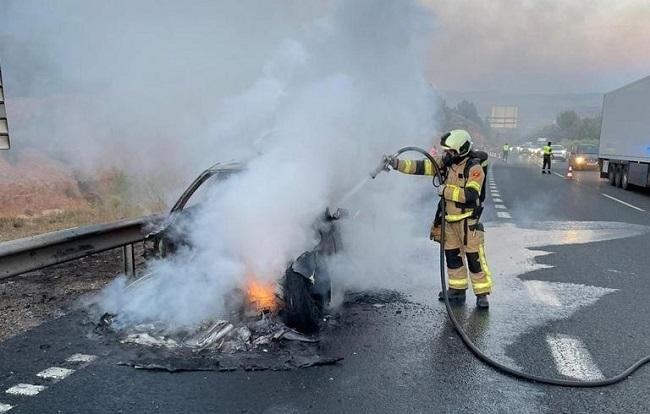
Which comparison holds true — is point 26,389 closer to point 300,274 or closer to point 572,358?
point 300,274

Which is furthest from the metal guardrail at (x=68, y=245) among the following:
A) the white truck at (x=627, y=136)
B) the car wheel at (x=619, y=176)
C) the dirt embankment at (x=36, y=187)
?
the car wheel at (x=619, y=176)

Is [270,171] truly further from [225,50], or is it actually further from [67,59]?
[67,59]

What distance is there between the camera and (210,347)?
4.14 m

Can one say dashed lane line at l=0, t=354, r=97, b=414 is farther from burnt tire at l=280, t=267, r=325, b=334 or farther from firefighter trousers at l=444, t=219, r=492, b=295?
firefighter trousers at l=444, t=219, r=492, b=295

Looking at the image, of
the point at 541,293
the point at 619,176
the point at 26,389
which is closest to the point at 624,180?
the point at 619,176

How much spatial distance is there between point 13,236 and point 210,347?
5.83 meters

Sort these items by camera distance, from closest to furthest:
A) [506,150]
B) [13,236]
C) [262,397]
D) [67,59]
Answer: [262,397]
[13,236]
[67,59]
[506,150]

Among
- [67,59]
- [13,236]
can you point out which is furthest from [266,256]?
[67,59]

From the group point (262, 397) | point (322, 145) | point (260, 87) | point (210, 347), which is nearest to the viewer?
point (262, 397)

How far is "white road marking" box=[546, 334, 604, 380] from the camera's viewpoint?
3865 millimetres

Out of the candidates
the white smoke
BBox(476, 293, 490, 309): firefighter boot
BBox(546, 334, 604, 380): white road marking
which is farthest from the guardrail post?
BBox(546, 334, 604, 380): white road marking

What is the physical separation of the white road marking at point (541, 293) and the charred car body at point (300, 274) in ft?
7.62

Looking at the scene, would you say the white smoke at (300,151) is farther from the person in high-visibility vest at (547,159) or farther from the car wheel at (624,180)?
the person in high-visibility vest at (547,159)

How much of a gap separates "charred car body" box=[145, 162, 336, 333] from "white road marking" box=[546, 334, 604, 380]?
6.16ft
